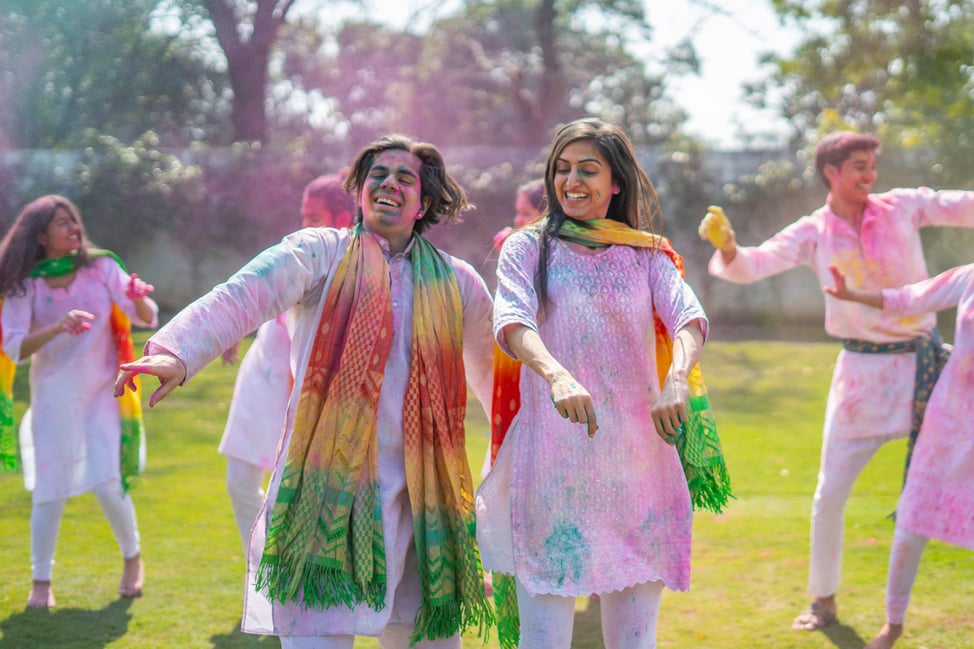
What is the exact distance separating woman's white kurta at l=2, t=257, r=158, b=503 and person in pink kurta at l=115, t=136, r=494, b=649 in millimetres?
2343

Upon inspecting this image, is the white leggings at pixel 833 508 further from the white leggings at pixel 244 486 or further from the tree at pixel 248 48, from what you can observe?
the tree at pixel 248 48

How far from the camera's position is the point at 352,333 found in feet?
10.6

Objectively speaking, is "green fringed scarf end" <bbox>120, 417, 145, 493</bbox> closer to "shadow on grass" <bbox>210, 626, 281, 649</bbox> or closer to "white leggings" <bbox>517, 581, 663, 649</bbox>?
"shadow on grass" <bbox>210, 626, 281, 649</bbox>

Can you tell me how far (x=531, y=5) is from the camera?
82.0 feet

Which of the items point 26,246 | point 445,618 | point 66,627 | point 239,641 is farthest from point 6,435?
point 445,618

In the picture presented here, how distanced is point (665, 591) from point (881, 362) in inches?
61.9

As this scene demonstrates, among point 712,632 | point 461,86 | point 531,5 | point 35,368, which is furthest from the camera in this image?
point 461,86

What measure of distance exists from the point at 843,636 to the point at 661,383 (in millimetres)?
2019

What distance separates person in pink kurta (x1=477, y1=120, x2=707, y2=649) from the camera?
315 cm

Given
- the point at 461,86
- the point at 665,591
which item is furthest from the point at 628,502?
the point at 461,86

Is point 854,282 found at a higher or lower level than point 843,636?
higher

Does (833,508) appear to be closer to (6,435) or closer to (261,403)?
(261,403)

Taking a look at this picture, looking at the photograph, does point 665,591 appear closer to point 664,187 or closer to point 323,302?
point 323,302

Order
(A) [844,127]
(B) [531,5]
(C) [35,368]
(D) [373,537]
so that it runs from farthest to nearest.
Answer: (B) [531,5] < (A) [844,127] < (C) [35,368] < (D) [373,537]
